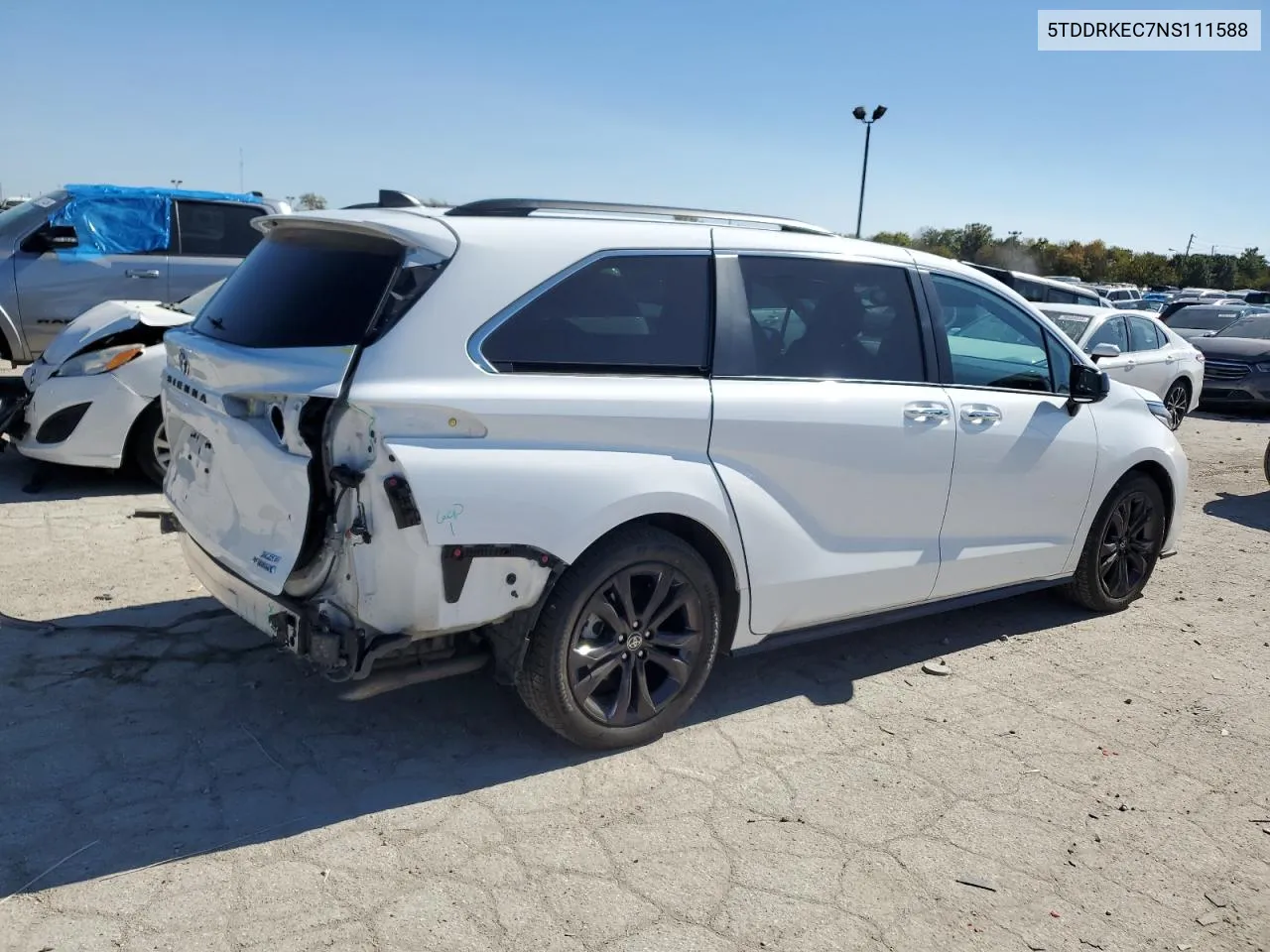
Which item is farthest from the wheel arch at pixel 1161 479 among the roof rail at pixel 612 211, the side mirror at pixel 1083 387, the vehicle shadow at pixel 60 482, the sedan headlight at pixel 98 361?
the vehicle shadow at pixel 60 482

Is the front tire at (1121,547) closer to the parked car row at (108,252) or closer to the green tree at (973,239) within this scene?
the parked car row at (108,252)

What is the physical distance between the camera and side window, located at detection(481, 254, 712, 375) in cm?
346

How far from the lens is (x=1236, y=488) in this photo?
9.78m

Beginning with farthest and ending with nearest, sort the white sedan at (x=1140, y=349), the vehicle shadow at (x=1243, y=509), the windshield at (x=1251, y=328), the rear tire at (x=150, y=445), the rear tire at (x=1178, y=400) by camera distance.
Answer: the windshield at (x=1251, y=328) < the rear tire at (x=1178, y=400) < the white sedan at (x=1140, y=349) < the vehicle shadow at (x=1243, y=509) < the rear tire at (x=150, y=445)

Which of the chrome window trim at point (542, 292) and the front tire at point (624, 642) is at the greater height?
the chrome window trim at point (542, 292)

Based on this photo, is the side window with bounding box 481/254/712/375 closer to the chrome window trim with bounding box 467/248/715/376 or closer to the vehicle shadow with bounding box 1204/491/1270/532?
the chrome window trim with bounding box 467/248/715/376

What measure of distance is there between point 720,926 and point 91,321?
5831 millimetres

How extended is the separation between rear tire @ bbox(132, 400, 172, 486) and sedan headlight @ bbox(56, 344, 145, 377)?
1.27 feet

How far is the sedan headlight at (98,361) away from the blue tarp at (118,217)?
324 centimetres

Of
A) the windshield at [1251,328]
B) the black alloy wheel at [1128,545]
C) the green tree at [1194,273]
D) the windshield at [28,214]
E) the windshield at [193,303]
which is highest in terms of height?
the green tree at [1194,273]

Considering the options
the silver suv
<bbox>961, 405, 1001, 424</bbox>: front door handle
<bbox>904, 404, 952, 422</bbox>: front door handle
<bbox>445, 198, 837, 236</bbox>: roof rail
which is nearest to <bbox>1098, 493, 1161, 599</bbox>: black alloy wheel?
<bbox>961, 405, 1001, 424</bbox>: front door handle

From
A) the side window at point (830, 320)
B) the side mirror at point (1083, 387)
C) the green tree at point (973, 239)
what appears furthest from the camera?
the green tree at point (973, 239)

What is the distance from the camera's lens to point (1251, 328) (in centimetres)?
1655

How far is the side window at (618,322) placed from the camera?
3.46 meters
